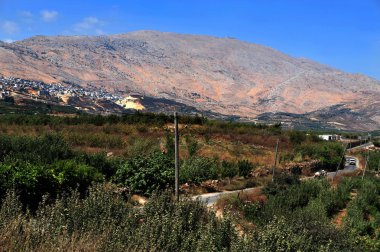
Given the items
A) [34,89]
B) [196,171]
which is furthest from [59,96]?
[196,171]

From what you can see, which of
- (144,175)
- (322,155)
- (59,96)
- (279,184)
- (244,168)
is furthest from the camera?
(59,96)

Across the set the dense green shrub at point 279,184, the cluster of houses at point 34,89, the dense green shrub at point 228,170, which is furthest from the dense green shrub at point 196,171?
the cluster of houses at point 34,89

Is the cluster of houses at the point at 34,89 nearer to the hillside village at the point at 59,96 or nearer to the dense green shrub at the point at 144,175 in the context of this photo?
the hillside village at the point at 59,96

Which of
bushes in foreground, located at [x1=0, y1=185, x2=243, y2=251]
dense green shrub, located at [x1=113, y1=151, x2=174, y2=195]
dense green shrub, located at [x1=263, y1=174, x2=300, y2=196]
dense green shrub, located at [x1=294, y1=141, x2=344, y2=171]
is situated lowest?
dense green shrub, located at [x1=294, y1=141, x2=344, y2=171]

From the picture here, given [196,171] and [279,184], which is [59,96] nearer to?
[196,171]

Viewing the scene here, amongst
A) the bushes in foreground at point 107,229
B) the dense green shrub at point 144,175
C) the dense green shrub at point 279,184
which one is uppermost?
the bushes in foreground at point 107,229

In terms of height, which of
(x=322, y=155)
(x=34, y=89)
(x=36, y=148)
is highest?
(x=34, y=89)

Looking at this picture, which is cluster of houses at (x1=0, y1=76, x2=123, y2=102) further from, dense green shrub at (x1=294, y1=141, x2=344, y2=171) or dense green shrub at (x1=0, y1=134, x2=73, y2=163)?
dense green shrub at (x1=0, y1=134, x2=73, y2=163)

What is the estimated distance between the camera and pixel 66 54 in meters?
196

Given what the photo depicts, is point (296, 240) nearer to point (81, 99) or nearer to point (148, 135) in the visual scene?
point (148, 135)

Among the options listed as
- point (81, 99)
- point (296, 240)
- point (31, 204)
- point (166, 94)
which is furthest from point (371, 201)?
point (166, 94)

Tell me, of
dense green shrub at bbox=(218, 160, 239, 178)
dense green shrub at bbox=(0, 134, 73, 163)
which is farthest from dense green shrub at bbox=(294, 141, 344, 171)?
dense green shrub at bbox=(0, 134, 73, 163)

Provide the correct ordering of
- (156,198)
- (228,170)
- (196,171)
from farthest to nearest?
1. (228,170)
2. (196,171)
3. (156,198)

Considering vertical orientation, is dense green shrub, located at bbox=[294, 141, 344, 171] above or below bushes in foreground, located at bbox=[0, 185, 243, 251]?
below
